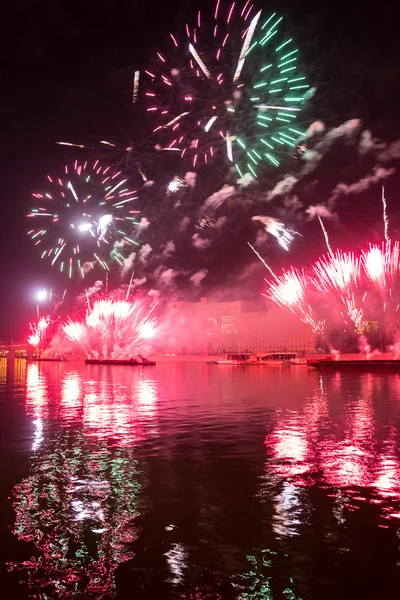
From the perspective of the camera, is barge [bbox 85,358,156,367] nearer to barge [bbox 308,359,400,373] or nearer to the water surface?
barge [bbox 308,359,400,373]

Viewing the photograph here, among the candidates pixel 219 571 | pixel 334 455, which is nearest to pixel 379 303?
pixel 334 455

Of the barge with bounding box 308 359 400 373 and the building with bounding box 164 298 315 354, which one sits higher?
the building with bounding box 164 298 315 354

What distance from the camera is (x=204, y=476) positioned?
13.3 metres

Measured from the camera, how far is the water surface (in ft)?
23.5

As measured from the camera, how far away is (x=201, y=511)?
405 inches

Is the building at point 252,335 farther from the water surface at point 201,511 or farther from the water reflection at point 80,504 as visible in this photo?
the water reflection at point 80,504

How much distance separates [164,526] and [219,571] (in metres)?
2.15

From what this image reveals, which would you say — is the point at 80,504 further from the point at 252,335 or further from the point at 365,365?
the point at 252,335

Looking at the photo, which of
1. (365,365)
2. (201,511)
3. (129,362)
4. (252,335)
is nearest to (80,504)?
(201,511)

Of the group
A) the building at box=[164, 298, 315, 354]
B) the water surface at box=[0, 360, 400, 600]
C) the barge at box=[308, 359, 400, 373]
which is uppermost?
the building at box=[164, 298, 315, 354]

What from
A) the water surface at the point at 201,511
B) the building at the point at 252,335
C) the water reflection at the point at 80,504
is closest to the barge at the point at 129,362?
the building at the point at 252,335

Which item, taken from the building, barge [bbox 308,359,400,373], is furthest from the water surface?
the building

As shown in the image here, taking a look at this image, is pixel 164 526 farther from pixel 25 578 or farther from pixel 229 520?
pixel 25 578

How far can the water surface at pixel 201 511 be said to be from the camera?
716cm
